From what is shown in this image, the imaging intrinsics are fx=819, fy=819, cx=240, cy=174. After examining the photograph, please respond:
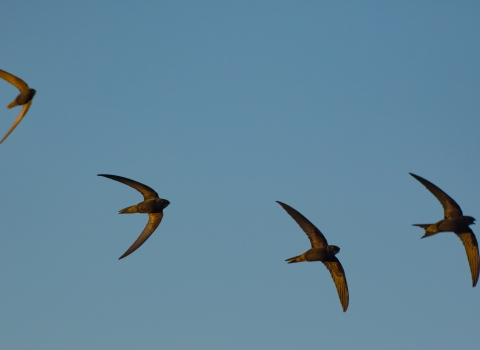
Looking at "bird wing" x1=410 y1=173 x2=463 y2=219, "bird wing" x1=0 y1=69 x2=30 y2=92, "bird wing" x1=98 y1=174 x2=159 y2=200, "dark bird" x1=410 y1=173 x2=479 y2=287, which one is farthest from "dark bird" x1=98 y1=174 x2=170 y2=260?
"bird wing" x1=410 y1=173 x2=463 y2=219

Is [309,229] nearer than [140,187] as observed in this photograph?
Yes

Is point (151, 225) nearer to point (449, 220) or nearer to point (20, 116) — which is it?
point (20, 116)

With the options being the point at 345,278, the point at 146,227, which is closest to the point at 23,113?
the point at 146,227

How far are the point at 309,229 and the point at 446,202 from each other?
5.20 meters

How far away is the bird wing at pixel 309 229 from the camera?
31297 millimetres

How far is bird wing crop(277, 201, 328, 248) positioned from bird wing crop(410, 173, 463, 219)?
4602 mm

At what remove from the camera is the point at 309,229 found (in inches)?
1233

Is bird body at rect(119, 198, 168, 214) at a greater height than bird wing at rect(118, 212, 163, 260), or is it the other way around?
bird body at rect(119, 198, 168, 214)

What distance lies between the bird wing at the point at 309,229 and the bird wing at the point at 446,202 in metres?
4.60

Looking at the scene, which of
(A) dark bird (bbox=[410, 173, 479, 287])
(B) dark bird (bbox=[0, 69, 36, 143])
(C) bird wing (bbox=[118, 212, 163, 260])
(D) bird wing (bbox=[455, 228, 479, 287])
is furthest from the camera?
(C) bird wing (bbox=[118, 212, 163, 260])

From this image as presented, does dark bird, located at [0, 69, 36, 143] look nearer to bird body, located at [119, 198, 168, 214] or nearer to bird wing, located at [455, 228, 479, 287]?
bird body, located at [119, 198, 168, 214]

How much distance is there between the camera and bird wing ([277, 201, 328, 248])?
103ft

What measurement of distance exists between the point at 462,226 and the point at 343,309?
18.1 ft

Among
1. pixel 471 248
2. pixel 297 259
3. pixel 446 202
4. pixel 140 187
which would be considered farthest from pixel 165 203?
pixel 471 248
